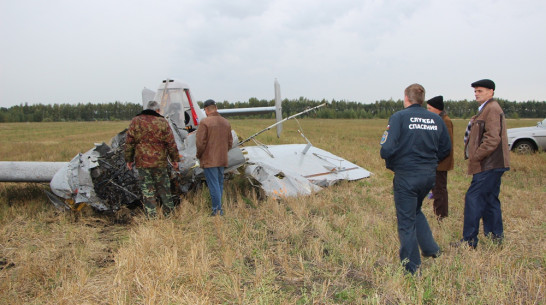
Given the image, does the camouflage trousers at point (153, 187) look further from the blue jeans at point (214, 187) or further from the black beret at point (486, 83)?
the black beret at point (486, 83)

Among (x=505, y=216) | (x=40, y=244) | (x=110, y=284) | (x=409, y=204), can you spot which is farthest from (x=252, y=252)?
(x=505, y=216)

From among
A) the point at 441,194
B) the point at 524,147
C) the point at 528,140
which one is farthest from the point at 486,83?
the point at 528,140

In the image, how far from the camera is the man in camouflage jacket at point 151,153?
527 cm

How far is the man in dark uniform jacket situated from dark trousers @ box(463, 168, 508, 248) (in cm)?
108

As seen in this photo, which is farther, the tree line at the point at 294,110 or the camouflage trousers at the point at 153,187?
the tree line at the point at 294,110

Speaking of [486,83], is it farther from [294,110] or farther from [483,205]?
[294,110]

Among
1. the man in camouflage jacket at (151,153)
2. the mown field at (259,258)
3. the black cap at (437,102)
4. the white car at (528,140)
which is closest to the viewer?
the mown field at (259,258)

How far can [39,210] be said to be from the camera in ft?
18.9

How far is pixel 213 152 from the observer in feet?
18.5

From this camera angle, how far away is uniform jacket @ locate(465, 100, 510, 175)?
3.98 m

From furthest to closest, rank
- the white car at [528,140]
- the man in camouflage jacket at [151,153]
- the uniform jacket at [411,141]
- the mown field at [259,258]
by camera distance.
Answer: the white car at [528,140] → the man in camouflage jacket at [151,153] → the uniform jacket at [411,141] → the mown field at [259,258]

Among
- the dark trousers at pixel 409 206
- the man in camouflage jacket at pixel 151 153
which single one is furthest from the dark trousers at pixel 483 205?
the man in camouflage jacket at pixel 151 153

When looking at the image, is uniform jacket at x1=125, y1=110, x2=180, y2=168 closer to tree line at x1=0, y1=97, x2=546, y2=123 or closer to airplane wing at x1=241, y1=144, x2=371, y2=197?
airplane wing at x1=241, y1=144, x2=371, y2=197

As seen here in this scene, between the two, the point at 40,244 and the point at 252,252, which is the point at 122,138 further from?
the point at 252,252
